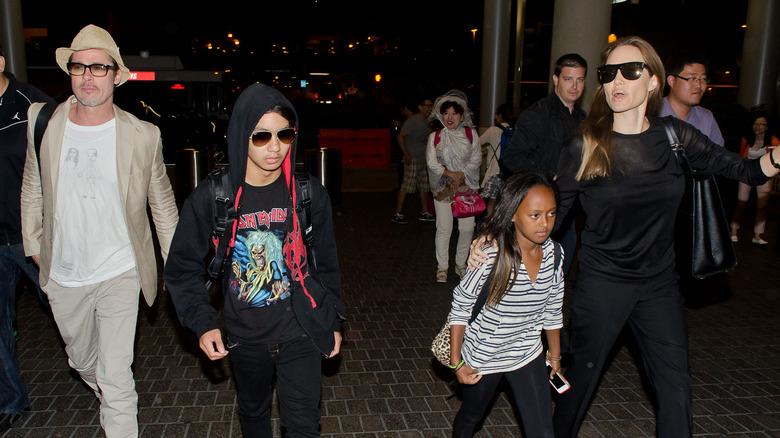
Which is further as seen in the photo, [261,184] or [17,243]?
[17,243]

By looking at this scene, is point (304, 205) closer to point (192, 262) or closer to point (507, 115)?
point (192, 262)

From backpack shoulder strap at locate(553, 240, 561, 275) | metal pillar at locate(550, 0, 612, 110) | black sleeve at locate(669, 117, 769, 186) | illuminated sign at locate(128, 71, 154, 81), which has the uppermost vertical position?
metal pillar at locate(550, 0, 612, 110)

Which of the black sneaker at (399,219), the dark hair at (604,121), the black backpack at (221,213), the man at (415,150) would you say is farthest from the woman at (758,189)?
the black backpack at (221,213)

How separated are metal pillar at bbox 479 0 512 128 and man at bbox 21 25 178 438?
526 inches

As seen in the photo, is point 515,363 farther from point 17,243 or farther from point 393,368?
point 17,243

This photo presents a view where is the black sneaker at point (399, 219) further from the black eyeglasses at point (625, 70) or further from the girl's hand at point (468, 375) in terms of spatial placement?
the girl's hand at point (468, 375)

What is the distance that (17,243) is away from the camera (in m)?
Answer: 4.10

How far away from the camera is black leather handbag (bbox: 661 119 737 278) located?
318 centimetres

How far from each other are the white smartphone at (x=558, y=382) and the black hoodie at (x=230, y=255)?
112 cm

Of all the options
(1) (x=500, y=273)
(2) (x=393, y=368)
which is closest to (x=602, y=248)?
(1) (x=500, y=273)

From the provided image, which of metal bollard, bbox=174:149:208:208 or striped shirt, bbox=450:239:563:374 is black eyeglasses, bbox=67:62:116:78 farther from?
metal bollard, bbox=174:149:208:208

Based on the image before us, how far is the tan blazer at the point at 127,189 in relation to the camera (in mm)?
3461

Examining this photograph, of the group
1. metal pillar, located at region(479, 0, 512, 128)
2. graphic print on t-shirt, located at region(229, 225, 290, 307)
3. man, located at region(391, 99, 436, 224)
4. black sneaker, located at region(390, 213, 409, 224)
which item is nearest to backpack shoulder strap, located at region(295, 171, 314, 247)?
graphic print on t-shirt, located at region(229, 225, 290, 307)

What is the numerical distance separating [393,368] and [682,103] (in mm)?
3034
